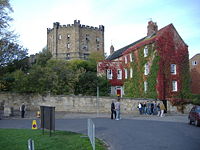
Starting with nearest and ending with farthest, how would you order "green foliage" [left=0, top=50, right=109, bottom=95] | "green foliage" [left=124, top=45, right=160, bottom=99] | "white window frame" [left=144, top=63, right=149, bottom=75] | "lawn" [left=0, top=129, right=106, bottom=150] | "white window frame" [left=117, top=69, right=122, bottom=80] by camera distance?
"lawn" [left=0, top=129, right=106, bottom=150], "green foliage" [left=0, top=50, right=109, bottom=95], "green foliage" [left=124, top=45, right=160, bottom=99], "white window frame" [left=144, top=63, right=149, bottom=75], "white window frame" [left=117, top=69, right=122, bottom=80]

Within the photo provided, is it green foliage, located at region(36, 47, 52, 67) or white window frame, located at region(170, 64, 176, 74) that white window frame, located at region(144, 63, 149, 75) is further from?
green foliage, located at region(36, 47, 52, 67)

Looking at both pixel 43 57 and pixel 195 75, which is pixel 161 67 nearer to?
pixel 195 75

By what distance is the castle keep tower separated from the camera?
80688mm

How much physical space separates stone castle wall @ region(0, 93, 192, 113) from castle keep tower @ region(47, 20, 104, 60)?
46096mm

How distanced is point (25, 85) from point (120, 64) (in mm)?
22278

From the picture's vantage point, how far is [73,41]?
80.7 m

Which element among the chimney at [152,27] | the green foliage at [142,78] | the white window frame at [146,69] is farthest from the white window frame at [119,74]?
the white window frame at [146,69]

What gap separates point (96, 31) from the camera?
8594 centimetres

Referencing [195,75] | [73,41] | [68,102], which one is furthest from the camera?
[73,41]

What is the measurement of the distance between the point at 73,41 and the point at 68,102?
163 feet

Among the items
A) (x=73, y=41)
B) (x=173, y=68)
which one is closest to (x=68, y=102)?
(x=173, y=68)

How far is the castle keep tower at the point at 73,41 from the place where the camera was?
80688 millimetres

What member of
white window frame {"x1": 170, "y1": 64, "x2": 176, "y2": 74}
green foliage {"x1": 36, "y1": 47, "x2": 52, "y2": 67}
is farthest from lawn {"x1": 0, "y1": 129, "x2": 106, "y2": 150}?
green foliage {"x1": 36, "y1": 47, "x2": 52, "y2": 67}

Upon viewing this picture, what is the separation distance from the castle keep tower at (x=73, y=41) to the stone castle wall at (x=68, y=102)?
46.1 m
